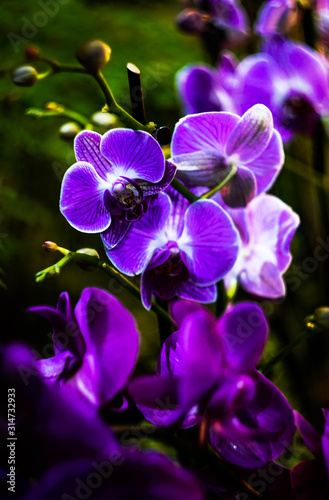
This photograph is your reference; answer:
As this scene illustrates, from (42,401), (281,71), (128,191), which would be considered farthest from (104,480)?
(281,71)

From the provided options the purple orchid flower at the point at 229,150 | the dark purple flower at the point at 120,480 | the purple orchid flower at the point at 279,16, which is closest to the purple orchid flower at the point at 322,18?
the purple orchid flower at the point at 279,16

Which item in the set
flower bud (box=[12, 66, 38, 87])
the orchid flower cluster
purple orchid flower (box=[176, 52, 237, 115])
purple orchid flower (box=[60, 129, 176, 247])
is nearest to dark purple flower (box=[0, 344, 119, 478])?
the orchid flower cluster

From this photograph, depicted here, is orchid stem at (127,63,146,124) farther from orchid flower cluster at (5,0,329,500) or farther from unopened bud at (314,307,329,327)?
unopened bud at (314,307,329,327)

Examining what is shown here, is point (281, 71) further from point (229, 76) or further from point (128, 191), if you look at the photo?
point (128, 191)

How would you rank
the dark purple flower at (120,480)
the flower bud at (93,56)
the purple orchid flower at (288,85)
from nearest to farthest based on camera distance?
the dark purple flower at (120,480) < the flower bud at (93,56) < the purple orchid flower at (288,85)

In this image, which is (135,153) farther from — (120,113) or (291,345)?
(291,345)

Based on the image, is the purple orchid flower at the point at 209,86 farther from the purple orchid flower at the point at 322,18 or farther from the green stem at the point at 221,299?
the green stem at the point at 221,299

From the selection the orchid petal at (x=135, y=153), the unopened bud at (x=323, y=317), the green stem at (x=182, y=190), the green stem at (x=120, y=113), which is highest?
the green stem at (x=120, y=113)

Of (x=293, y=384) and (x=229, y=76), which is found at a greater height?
(x=229, y=76)
